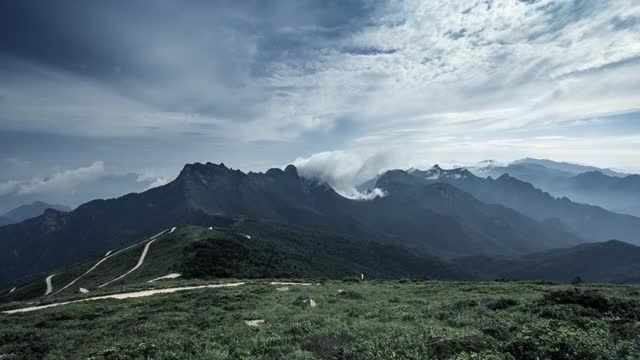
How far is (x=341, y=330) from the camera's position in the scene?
58.5ft

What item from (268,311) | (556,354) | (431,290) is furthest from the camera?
(431,290)

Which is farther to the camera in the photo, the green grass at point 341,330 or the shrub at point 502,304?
the shrub at point 502,304

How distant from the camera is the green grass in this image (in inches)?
513

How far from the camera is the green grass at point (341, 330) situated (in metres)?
13.0

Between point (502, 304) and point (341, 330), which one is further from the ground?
point (341, 330)

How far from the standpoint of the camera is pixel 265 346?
16.0 meters

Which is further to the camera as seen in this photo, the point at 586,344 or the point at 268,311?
the point at 268,311

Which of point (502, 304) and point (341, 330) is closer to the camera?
point (341, 330)

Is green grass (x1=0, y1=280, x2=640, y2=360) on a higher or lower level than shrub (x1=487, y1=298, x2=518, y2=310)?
higher

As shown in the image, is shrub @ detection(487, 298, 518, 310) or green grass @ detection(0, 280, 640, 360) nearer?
green grass @ detection(0, 280, 640, 360)

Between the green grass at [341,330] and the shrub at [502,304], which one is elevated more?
the green grass at [341,330]

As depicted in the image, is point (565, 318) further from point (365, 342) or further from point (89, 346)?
point (89, 346)

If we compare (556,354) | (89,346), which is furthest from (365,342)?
(89,346)

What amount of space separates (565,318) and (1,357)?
93.0ft
